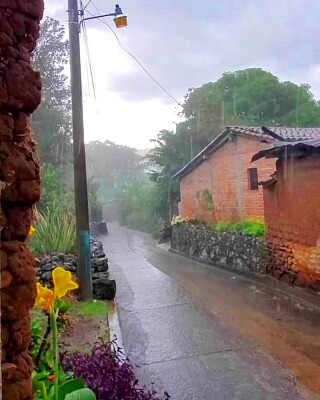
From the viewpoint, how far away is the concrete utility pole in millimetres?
6812

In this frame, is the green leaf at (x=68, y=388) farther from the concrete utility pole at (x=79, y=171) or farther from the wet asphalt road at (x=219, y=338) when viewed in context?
the concrete utility pole at (x=79, y=171)

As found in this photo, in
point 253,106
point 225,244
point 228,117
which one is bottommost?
point 225,244

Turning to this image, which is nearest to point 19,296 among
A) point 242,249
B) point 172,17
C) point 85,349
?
point 85,349

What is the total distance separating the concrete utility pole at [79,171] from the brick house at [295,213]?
3669 millimetres

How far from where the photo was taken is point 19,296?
1358 millimetres

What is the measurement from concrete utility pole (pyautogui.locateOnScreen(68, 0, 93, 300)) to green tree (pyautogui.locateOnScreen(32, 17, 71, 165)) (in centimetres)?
844

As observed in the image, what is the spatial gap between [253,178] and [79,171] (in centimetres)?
770

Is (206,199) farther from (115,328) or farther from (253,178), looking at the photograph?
(115,328)

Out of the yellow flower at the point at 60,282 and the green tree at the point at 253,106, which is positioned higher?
the green tree at the point at 253,106

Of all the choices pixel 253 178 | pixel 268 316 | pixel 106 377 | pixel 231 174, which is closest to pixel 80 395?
pixel 106 377

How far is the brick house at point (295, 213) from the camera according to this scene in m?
8.18

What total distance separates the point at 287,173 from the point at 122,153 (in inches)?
1085

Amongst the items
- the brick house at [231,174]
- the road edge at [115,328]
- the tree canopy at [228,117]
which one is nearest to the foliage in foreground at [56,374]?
the road edge at [115,328]

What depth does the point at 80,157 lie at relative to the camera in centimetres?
694
